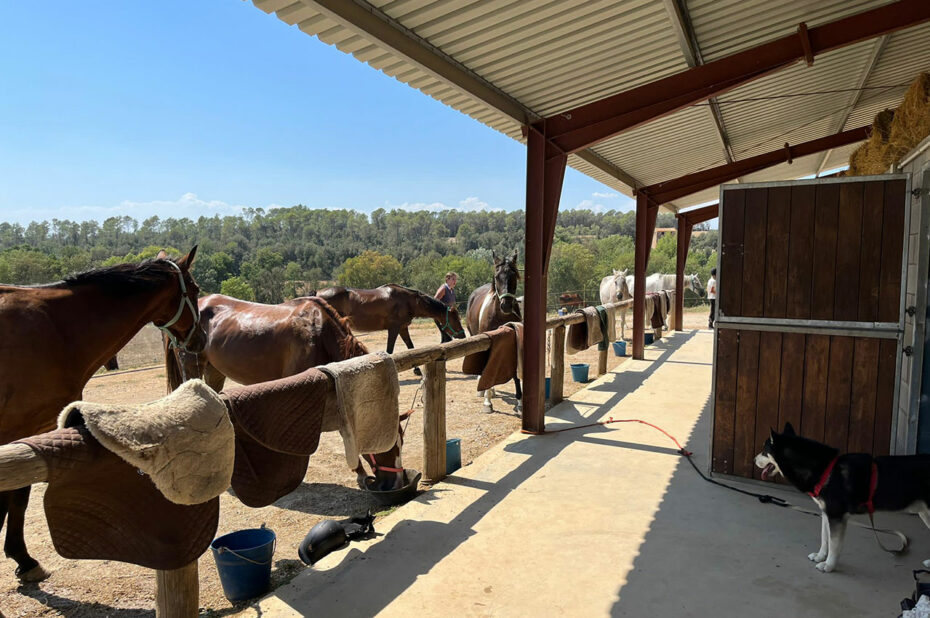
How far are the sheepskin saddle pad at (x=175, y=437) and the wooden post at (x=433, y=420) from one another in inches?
85.7

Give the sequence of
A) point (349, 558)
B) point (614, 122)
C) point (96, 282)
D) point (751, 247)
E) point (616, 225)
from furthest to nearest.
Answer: point (616, 225) < point (614, 122) < point (751, 247) < point (96, 282) < point (349, 558)

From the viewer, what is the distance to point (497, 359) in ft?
16.9

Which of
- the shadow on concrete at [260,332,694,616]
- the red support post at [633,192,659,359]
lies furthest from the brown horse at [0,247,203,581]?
the red support post at [633,192,659,359]

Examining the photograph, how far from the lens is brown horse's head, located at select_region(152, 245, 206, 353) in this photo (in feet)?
12.7

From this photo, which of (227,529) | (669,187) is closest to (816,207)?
(227,529)

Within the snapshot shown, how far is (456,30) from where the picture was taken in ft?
11.6

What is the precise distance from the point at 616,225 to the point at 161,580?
126551mm

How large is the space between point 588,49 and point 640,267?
6.14 metres

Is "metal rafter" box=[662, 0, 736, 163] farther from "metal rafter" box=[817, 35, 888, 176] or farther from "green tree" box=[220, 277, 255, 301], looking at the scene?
"green tree" box=[220, 277, 255, 301]

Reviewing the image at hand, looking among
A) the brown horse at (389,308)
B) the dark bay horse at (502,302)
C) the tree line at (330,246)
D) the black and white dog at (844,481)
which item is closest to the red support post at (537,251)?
the dark bay horse at (502,302)

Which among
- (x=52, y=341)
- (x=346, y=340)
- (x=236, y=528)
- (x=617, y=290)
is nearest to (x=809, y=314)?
(x=346, y=340)

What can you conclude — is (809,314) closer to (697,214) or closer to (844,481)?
(844,481)

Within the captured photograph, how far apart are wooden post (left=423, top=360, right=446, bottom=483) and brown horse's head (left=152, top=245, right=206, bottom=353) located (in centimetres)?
189

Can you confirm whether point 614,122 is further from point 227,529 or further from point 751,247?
point 227,529
